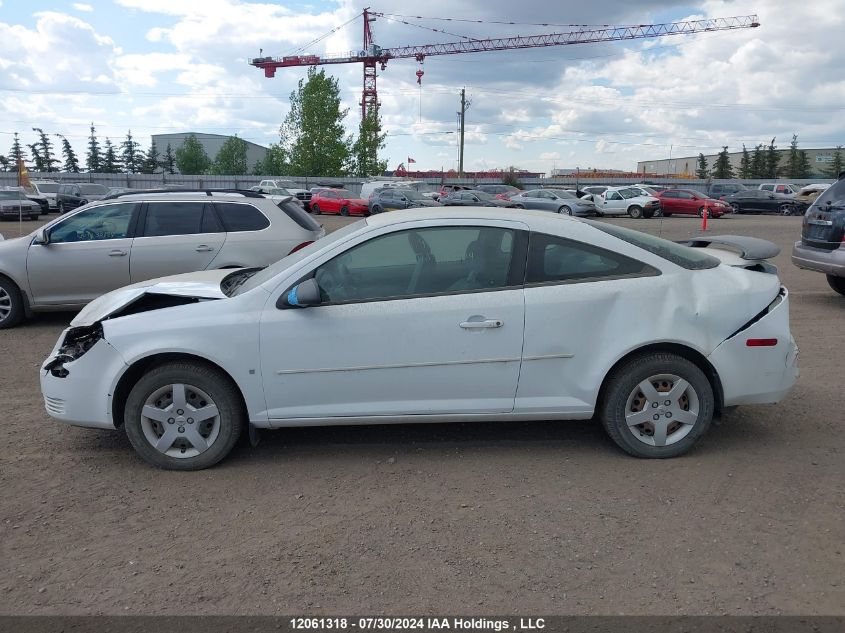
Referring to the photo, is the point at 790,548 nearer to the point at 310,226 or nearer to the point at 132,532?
the point at 132,532

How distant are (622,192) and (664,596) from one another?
34.4 m

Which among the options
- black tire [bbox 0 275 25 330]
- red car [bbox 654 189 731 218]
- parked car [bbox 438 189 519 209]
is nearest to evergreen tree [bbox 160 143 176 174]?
parked car [bbox 438 189 519 209]

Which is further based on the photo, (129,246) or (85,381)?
(129,246)

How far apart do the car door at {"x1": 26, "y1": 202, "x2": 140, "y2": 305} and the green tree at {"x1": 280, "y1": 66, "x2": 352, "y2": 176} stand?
65564mm

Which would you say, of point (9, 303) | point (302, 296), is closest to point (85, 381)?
point (302, 296)

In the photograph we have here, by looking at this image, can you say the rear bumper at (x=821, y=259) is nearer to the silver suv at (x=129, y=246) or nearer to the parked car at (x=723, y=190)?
the silver suv at (x=129, y=246)

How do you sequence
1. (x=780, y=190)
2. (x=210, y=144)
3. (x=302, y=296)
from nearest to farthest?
(x=302, y=296), (x=780, y=190), (x=210, y=144)

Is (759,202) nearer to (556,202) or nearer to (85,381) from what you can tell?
(556,202)

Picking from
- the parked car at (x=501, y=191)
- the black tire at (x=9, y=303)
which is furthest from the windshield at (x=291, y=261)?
the parked car at (x=501, y=191)

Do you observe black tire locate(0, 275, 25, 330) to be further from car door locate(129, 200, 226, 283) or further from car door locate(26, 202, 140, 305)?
car door locate(129, 200, 226, 283)

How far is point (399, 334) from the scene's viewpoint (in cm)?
441

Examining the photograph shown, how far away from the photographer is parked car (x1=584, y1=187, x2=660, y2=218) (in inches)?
→ 1385

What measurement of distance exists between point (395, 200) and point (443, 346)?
1325 inches

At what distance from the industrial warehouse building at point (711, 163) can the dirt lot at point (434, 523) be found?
79609 mm
